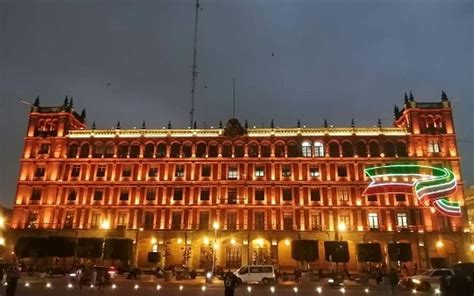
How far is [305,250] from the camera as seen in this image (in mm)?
47625

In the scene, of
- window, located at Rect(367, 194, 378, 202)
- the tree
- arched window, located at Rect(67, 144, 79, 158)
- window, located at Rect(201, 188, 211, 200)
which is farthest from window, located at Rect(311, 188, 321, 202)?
arched window, located at Rect(67, 144, 79, 158)

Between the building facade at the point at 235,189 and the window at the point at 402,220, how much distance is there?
5.7 inches

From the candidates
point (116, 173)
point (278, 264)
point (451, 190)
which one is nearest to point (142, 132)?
point (116, 173)

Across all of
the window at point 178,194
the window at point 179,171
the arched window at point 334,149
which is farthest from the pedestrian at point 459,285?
the window at point 179,171

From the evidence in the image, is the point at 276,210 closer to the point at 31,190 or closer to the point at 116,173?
the point at 116,173

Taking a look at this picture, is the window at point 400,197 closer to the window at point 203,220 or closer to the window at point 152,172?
the window at point 203,220

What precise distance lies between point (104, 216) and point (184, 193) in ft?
39.9

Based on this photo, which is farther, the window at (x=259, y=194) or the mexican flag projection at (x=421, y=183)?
the window at (x=259, y=194)

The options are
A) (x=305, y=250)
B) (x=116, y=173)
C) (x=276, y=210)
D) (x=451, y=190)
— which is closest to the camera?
(x=305, y=250)

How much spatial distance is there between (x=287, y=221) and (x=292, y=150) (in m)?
10.9

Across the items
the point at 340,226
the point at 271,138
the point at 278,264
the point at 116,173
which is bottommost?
the point at 278,264

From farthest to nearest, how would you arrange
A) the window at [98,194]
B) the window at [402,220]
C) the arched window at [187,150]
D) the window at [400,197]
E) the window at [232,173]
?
the arched window at [187,150] < the window at [98,194] < the window at [232,173] < the window at [400,197] < the window at [402,220]

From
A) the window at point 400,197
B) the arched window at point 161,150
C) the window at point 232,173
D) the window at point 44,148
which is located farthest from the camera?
the window at point 44,148

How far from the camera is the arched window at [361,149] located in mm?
59094
